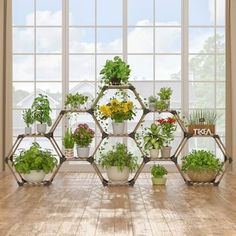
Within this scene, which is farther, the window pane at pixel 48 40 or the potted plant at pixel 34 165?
the window pane at pixel 48 40

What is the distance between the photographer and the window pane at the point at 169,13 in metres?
9.47

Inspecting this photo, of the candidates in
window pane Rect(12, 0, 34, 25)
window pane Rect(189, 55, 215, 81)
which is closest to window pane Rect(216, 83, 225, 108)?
window pane Rect(189, 55, 215, 81)

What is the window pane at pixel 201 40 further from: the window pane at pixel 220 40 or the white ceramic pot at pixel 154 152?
the white ceramic pot at pixel 154 152

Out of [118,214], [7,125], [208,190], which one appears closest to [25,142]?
[7,125]

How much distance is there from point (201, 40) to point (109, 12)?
1.34m

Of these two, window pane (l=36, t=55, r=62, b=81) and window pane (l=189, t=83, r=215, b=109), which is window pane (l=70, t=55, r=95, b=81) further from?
window pane (l=189, t=83, r=215, b=109)

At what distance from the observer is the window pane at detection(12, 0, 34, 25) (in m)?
9.44

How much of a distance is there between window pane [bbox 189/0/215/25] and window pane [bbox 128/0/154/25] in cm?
57

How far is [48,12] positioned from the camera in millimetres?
9469

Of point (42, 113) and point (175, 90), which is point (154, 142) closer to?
point (42, 113)

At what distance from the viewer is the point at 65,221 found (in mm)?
4559

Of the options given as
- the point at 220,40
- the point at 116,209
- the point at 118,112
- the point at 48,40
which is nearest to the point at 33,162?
the point at 118,112

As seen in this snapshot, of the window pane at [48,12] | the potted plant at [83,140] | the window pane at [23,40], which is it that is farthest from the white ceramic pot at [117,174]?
the window pane at [48,12]

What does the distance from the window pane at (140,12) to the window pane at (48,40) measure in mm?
1029
